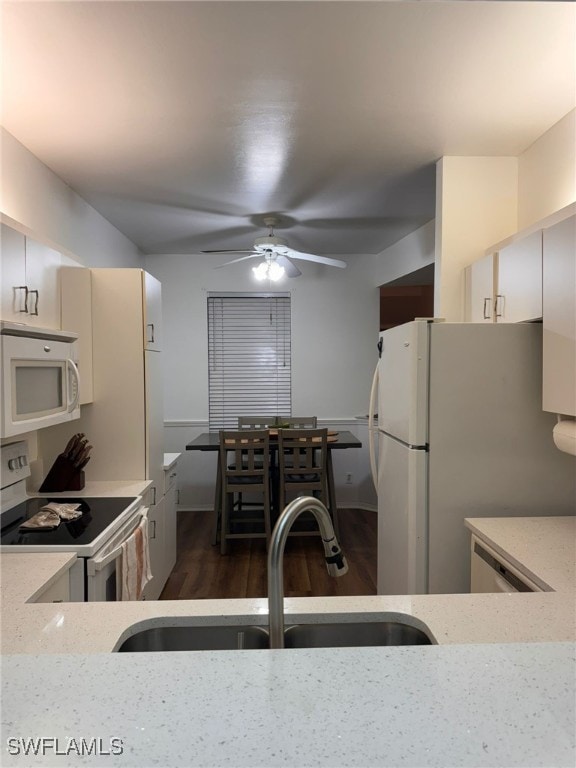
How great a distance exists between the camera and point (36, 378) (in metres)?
1.85

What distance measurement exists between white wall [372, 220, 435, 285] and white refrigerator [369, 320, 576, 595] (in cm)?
194

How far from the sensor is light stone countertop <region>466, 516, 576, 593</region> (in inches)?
56.2

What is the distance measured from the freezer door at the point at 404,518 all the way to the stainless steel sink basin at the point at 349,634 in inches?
38.5

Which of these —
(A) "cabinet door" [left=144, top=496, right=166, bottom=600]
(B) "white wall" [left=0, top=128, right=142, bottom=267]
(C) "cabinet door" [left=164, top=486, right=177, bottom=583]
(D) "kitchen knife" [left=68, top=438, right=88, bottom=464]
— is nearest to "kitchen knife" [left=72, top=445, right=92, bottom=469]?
(D) "kitchen knife" [left=68, top=438, right=88, bottom=464]

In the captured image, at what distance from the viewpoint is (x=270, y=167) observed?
2648 mm

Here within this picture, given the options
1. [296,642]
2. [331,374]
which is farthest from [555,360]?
[331,374]

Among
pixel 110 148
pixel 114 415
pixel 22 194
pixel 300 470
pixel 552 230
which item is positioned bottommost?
pixel 300 470

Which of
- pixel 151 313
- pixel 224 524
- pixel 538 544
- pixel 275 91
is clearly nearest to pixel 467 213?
pixel 275 91

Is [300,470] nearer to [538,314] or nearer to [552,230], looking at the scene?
[538,314]

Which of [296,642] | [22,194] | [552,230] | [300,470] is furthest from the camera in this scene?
[300,470]

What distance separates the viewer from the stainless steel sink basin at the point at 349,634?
1.12 metres

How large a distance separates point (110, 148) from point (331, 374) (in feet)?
10.2

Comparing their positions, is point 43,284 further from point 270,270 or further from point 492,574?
point 492,574

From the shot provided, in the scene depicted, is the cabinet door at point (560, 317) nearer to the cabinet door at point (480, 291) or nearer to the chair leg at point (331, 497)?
the cabinet door at point (480, 291)
